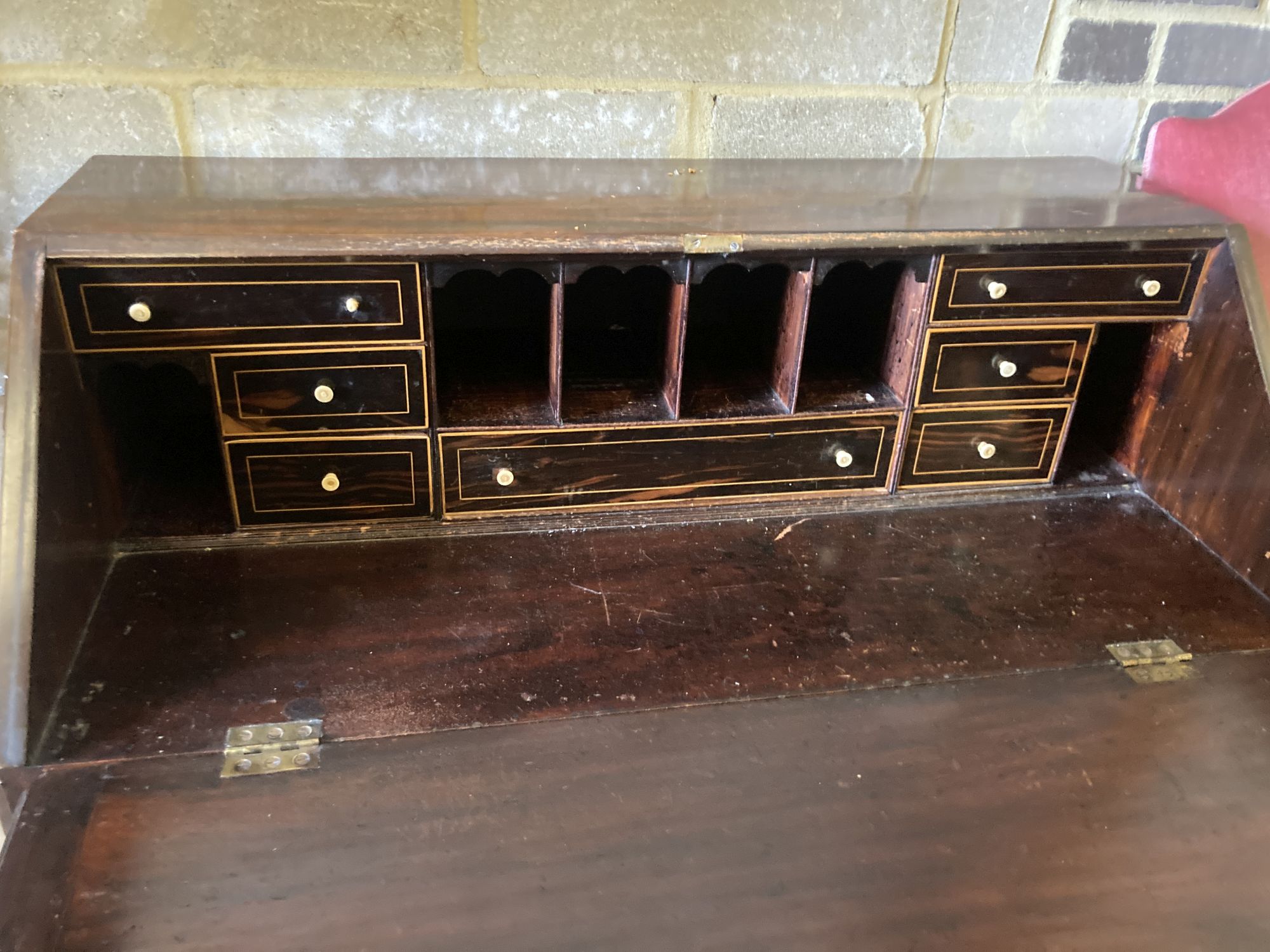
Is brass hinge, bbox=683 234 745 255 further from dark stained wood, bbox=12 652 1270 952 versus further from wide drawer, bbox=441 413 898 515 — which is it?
dark stained wood, bbox=12 652 1270 952

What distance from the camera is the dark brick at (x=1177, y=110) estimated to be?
5.78ft

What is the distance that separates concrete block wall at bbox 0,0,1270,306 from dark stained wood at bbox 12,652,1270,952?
940mm

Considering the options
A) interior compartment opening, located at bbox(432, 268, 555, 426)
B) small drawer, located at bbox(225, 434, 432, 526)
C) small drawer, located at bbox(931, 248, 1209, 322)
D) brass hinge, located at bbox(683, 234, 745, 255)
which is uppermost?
brass hinge, located at bbox(683, 234, 745, 255)

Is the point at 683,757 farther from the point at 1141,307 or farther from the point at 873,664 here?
the point at 1141,307

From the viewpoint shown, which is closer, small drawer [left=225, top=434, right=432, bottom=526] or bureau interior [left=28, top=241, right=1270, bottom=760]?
bureau interior [left=28, top=241, right=1270, bottom=760]

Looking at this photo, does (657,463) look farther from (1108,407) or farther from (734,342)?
(1108,407)

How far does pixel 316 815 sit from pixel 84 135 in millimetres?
1065

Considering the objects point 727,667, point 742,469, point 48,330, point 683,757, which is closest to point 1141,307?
point 742,469

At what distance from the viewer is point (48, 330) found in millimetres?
1068

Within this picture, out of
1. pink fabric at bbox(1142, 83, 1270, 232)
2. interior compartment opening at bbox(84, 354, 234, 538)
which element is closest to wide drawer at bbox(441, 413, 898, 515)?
interior compartment opening at bbox(84, 354, 234, 538)

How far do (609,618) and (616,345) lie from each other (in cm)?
51

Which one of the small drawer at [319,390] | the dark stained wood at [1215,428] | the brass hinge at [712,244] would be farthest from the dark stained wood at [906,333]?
the small drawer at [319,390]

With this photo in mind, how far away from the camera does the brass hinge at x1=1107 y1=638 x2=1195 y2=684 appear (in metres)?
1.14

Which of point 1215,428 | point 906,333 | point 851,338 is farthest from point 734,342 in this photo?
point 1215,428
